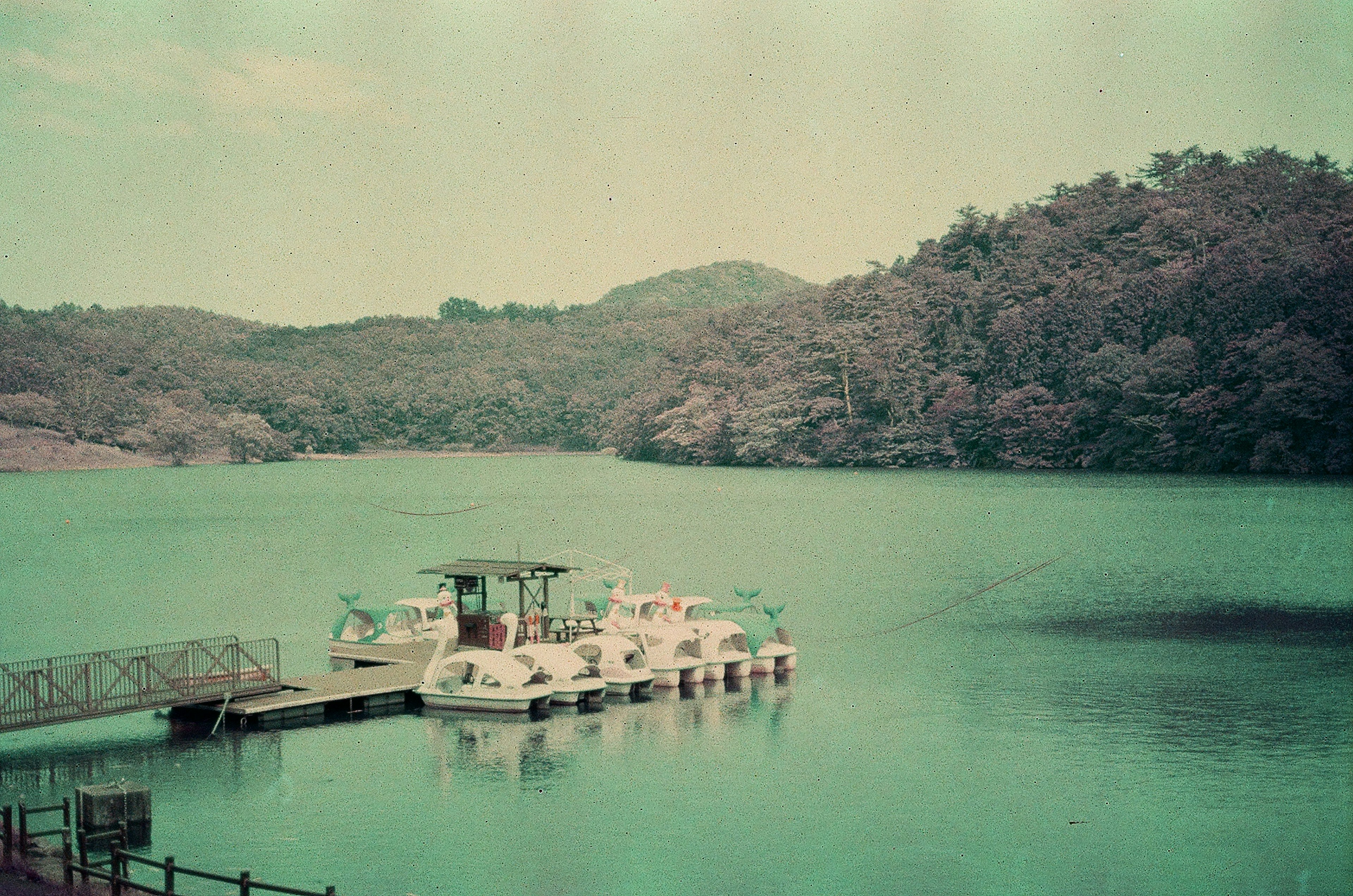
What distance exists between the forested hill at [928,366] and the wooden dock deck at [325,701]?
66027mm

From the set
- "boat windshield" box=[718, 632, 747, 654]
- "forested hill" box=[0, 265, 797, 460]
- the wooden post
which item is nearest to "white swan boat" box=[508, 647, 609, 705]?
"boat windshield" box=[718, 632, 747, 654]

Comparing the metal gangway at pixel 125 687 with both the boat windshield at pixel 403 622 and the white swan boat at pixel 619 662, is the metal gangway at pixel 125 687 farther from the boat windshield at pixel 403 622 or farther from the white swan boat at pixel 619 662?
the white swan boat at pixel 619 662

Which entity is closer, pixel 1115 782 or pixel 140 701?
pixel 1115 782

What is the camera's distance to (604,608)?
125 ft

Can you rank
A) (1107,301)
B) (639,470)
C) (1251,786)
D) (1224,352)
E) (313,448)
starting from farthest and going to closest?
1. (313,448)
2. (639,470)
3. (1107,301)
4. (1224,352)
5. (1251,786)

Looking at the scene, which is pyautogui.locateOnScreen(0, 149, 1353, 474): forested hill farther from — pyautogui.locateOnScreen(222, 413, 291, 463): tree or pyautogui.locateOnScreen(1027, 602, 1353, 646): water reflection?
pyautogui.locateOnScreen(1027, 602, 1353, 646): water reflection

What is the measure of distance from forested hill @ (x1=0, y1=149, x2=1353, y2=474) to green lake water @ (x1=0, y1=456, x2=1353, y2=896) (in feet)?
91.9

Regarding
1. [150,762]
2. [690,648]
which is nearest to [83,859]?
[150,762]

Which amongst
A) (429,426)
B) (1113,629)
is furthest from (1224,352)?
(429,426)

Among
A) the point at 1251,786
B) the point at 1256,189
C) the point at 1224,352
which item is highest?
the point at 1256,189

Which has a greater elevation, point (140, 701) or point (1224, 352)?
point (1224, 352)

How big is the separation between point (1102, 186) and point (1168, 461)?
3536 centimetres

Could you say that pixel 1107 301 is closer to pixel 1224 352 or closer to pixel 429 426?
pixel 1224 352

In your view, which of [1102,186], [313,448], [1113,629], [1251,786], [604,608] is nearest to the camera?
[1251,786]
